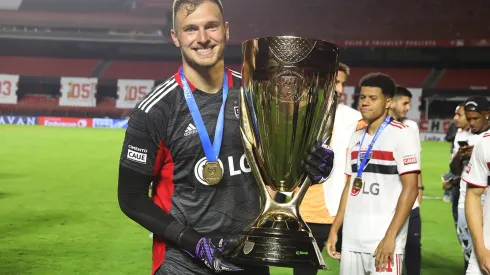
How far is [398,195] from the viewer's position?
3344 mm

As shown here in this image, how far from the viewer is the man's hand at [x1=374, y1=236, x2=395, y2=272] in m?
3.19

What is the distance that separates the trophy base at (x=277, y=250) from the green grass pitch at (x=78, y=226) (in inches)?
143

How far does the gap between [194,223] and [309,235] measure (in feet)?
1.30

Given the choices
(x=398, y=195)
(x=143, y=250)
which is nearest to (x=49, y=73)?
(x=143, y=250)

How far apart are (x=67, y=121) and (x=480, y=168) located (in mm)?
29201

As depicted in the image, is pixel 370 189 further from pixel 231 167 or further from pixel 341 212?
pixel 231 167

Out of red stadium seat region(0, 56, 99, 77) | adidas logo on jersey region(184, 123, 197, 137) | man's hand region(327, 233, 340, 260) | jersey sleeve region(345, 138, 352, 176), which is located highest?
red stadium seat region(0, 56, 99, 77)

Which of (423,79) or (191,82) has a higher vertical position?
(423,79)

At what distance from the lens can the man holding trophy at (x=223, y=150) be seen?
1.73 meters

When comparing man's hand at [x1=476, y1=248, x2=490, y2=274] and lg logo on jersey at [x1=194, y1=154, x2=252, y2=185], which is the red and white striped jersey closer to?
man's hand at [x1=476, y1=248, x2=490, y2=274]

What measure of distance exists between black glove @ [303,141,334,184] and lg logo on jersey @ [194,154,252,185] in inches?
10.4

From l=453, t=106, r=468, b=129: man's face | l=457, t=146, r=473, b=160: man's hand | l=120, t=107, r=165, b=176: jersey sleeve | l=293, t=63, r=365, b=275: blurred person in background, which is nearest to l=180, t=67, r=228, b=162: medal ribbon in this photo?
l=120, t=107, r=165, b=176: jersey sleeve

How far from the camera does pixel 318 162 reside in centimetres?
177

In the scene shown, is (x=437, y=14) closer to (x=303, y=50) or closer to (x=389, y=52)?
(x=389, y=52)
